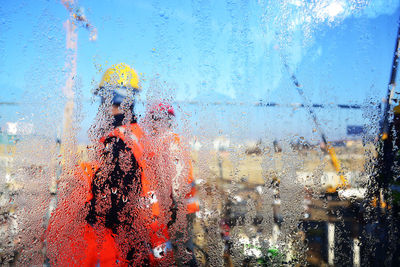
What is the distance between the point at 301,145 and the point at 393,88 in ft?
2.51

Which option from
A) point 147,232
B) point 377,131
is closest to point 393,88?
point 377,131

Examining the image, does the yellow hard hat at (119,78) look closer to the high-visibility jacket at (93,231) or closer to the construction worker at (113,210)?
the construction worker at (113,210)

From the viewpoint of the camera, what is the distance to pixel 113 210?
4.31 feet

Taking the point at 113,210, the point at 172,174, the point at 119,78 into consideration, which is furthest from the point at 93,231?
the point at 119,78

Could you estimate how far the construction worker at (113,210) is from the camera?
1278 mm

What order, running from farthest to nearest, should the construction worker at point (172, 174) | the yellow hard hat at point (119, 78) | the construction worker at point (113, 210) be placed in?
the yellow hard hat at point (119, 78) < the construction worker at point (172, 174) < the construction worker at point (113, 210)

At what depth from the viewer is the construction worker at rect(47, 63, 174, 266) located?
1.28m

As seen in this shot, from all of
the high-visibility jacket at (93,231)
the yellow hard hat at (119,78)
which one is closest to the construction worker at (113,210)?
the high-visibility jacket at (93,231)

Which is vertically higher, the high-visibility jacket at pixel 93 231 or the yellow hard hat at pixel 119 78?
the yellow hard hat at pixel 119 78

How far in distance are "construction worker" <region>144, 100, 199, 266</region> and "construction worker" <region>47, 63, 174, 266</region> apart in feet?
0.24

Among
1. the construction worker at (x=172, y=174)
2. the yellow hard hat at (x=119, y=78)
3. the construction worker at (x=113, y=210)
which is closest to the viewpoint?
the construction worker at (x=113, y=210)

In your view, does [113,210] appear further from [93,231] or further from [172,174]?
[172,174]

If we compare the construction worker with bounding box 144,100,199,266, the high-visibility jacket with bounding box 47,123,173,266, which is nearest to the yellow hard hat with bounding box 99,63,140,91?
the construction worker with bounding box 144,100,199,266

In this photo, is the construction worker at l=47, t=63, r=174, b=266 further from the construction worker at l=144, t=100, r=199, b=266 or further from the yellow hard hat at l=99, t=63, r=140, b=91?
the yellow hard hat at l=99, t=63, r=140, b=91
